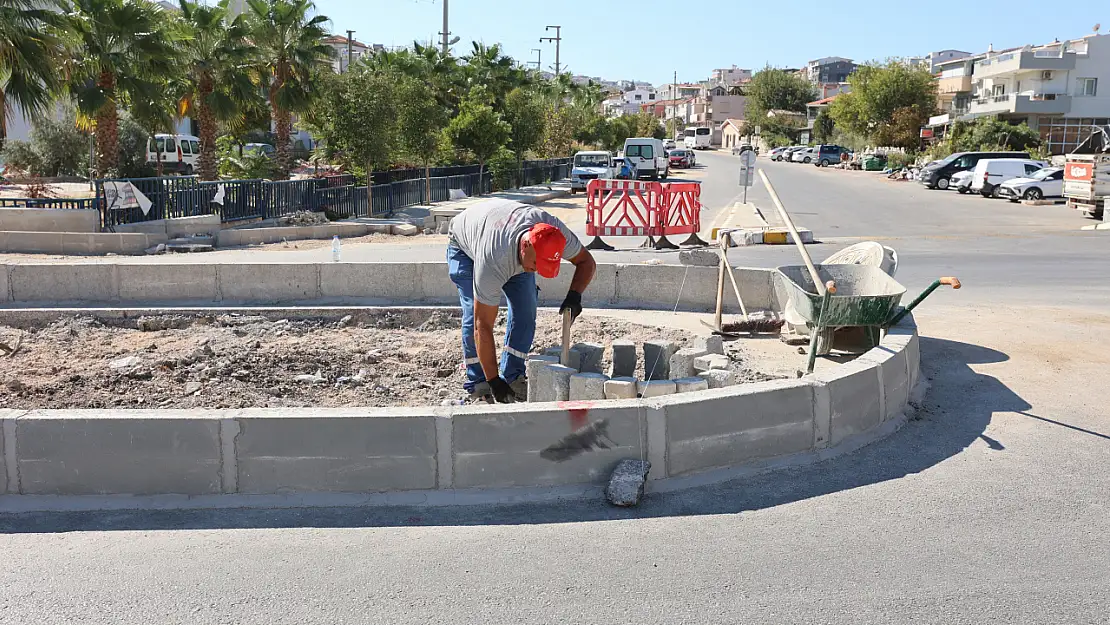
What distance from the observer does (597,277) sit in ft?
38.1

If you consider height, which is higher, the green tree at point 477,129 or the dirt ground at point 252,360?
the green tree at point 477,129

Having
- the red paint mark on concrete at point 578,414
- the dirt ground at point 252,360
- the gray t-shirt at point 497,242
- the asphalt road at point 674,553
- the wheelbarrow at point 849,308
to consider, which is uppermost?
the gray t-shirt at point 497,242

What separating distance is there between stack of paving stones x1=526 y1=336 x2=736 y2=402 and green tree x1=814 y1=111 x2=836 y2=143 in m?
93.0

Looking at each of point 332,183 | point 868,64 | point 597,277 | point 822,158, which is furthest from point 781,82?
point 597,277

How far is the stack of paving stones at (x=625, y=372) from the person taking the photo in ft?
22.6

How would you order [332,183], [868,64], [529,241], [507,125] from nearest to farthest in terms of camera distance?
[529,241] → [332,183] → [507,125] → [868,64]

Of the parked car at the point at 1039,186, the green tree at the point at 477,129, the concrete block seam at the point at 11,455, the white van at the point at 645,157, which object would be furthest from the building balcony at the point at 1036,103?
the concrete block seam at the point at 11,455

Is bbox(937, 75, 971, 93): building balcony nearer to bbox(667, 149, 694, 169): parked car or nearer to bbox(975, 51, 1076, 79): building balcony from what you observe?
bbox(975, 51, 1076, 79): building balcony

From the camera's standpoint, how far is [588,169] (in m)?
41.1

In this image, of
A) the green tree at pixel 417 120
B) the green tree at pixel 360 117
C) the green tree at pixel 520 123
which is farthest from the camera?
the green tree at pixel 520 123

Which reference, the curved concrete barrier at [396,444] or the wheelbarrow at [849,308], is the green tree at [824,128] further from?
the curved concrete barrier at [396,444]

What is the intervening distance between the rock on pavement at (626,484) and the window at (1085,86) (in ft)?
237

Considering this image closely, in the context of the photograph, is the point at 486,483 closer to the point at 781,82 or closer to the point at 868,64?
the point at 868,64

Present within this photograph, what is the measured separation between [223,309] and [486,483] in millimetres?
6505
